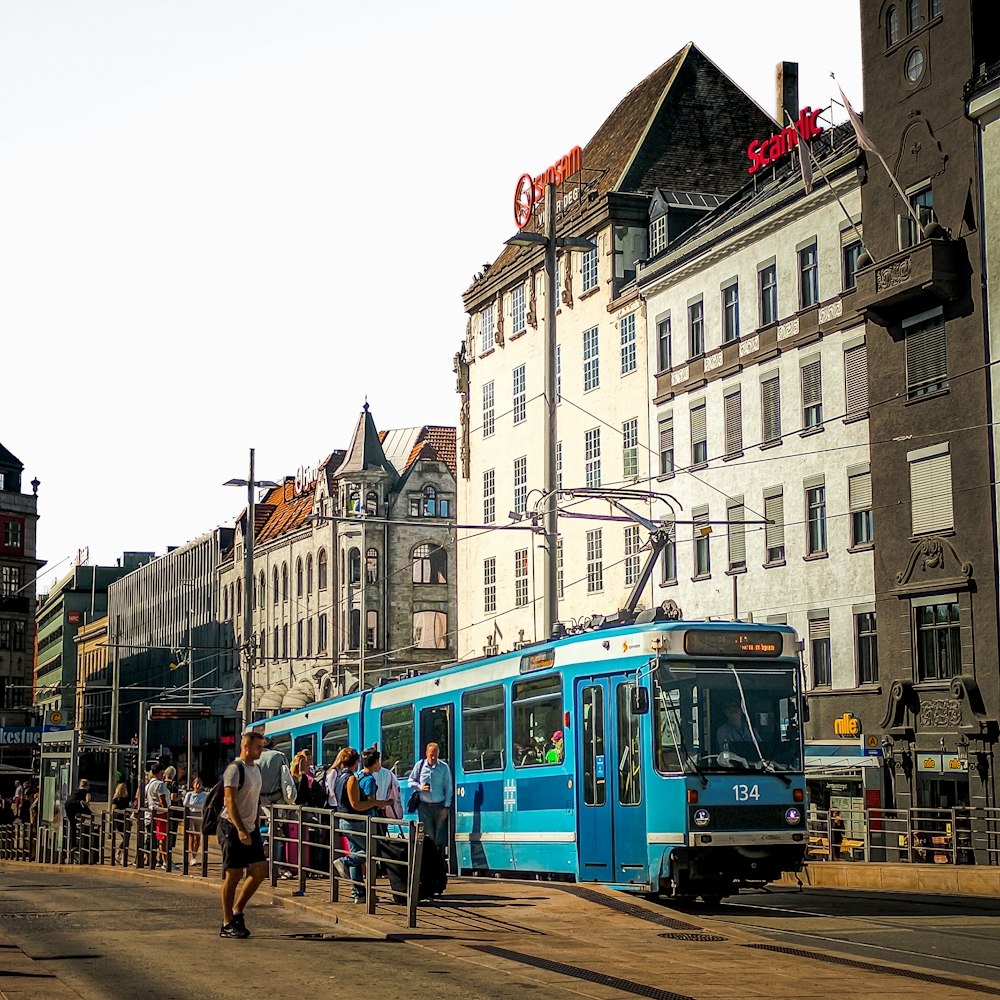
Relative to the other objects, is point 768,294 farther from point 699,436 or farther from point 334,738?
point 334,738

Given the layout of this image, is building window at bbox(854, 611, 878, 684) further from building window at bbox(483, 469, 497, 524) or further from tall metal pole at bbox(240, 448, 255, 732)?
building window at bbox(483, 469, 497, 524)

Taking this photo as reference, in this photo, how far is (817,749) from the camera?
4228 centimetres

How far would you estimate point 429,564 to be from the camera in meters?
84.4

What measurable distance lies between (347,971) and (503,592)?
48829mm

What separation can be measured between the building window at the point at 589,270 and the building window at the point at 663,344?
4885 mm

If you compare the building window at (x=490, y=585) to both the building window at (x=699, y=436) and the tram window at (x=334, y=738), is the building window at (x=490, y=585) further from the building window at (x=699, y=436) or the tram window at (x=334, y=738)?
the tram window at (x=334, y=738)

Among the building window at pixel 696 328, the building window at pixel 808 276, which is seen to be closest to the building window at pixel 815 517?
the building window at pixel 808 276

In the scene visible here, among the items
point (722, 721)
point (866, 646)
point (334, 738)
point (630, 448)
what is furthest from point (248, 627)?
point (722, 721)

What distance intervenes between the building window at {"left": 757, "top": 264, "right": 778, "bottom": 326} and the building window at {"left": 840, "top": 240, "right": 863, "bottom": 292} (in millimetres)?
2994

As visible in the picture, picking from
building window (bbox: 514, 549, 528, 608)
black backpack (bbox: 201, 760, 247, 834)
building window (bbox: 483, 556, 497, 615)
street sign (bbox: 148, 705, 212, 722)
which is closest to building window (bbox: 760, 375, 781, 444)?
building window (bbox: 514, 549, 528, 608)

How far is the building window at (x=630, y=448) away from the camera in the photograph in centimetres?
5250

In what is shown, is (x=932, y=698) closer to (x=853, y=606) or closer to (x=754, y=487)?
(x=853, y=606)

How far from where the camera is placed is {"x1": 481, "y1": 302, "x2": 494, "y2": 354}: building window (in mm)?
65125

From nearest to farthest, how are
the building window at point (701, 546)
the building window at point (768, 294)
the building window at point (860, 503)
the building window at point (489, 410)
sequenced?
the building window at point (860, 503) → the building window at point (768, 294) → the building window at point (701, 546) → the building window at point (489, 410)
